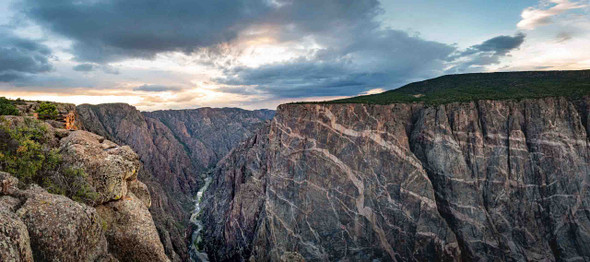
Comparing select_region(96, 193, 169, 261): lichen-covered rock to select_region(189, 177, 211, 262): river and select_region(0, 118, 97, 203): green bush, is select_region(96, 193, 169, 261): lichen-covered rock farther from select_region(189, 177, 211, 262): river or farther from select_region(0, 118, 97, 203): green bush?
select_region(189, 177, 211, 262): river

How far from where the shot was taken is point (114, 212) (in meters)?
13.3

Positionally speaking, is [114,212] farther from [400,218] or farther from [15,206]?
[400,218]

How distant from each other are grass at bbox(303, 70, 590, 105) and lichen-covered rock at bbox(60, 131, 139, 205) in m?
42.4

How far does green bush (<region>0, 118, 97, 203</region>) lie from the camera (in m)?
11.9

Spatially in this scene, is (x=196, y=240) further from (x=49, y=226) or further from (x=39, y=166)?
(x=49, y=226)

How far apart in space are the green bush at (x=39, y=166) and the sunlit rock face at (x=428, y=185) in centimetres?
3154

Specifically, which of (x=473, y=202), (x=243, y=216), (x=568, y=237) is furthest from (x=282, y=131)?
(x=568, y=237)

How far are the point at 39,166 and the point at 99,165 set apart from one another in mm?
2289

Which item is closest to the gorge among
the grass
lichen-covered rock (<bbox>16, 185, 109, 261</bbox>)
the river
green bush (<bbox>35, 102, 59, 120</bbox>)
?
the grass

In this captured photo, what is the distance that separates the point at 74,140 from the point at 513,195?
56.0m

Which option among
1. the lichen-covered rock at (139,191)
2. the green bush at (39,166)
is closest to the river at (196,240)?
the lichen-covered rock at (139,191)

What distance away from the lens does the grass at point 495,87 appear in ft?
154

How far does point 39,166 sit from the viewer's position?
12242 mm

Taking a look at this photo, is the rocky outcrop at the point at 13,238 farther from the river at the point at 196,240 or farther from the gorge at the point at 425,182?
the river at the point at 196,240
